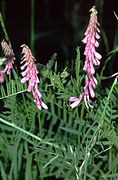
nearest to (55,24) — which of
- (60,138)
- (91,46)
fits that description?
(60,138)

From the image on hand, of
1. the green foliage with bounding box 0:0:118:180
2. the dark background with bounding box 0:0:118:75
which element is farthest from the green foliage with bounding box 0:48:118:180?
the dark background with bounding box 0:0:118:75

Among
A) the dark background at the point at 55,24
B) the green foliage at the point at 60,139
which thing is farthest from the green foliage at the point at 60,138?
the dark background at the point at 55,24

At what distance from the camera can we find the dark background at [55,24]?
2.26 meters

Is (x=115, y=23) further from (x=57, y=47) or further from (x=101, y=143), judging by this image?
(x=101, y=143)

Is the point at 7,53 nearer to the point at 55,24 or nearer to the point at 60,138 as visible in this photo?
the point at 60,138

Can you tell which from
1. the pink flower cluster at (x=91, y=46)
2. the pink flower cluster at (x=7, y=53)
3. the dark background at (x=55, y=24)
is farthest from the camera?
the dark background at (x=55, y=24)

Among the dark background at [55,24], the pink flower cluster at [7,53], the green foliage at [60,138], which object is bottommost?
the green foliage at [60,138]

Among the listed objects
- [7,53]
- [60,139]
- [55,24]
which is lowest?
[60,139]

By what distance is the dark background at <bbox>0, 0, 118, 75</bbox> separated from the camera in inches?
89.0

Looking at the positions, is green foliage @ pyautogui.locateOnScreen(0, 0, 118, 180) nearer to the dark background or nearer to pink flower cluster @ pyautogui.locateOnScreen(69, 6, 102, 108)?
pink flower cluster @ pyautogui.locateOnScreen(69, 6, 102, 108)

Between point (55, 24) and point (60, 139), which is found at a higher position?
point (55, 24)

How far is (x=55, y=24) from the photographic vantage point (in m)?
2.40

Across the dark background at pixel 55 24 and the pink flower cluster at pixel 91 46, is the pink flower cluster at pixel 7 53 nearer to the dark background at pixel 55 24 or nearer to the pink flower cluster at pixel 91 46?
the pink flower cluster at pixel 91 46

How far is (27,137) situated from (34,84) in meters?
0.21
